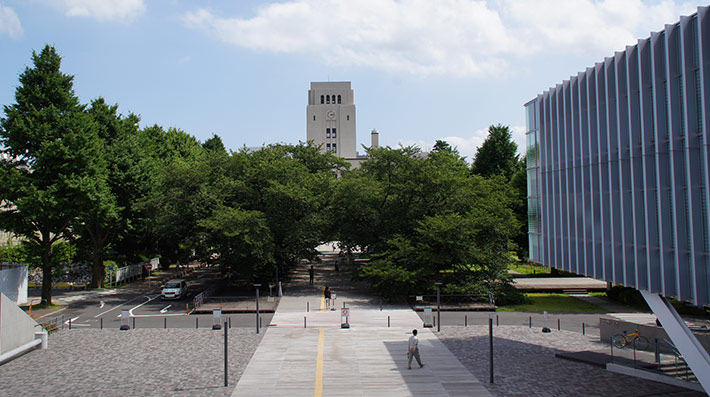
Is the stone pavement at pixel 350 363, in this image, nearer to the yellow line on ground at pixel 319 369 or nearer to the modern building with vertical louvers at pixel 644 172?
the yellow line on ground at pixel 319 369

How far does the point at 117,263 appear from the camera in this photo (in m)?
49.1

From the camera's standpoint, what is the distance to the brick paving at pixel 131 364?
17859mm

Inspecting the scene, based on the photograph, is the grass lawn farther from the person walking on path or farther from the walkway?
the person walking on path

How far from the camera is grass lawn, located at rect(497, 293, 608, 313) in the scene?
33.8 metres

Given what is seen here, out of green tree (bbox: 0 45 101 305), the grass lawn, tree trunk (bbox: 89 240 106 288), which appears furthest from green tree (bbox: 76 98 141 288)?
the grass lawn

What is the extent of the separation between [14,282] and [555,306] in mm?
35747

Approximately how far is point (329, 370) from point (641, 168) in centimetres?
1283

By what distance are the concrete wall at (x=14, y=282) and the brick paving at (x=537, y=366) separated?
90.4ft

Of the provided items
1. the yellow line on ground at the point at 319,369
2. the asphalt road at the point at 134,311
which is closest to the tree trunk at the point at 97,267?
the asphalt road at the point at 134,311

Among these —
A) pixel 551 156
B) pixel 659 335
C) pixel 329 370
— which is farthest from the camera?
pixel 551 156

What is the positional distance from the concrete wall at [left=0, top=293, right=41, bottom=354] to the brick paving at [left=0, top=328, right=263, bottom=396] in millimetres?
695

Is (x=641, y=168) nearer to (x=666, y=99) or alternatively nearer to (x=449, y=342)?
(x=666, y=99)

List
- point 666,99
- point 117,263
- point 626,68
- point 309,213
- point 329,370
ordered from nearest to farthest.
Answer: point 666,99, point 626,68, point 329,370, point 309,213, point 117,263

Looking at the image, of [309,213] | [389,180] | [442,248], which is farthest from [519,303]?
[309,213]
